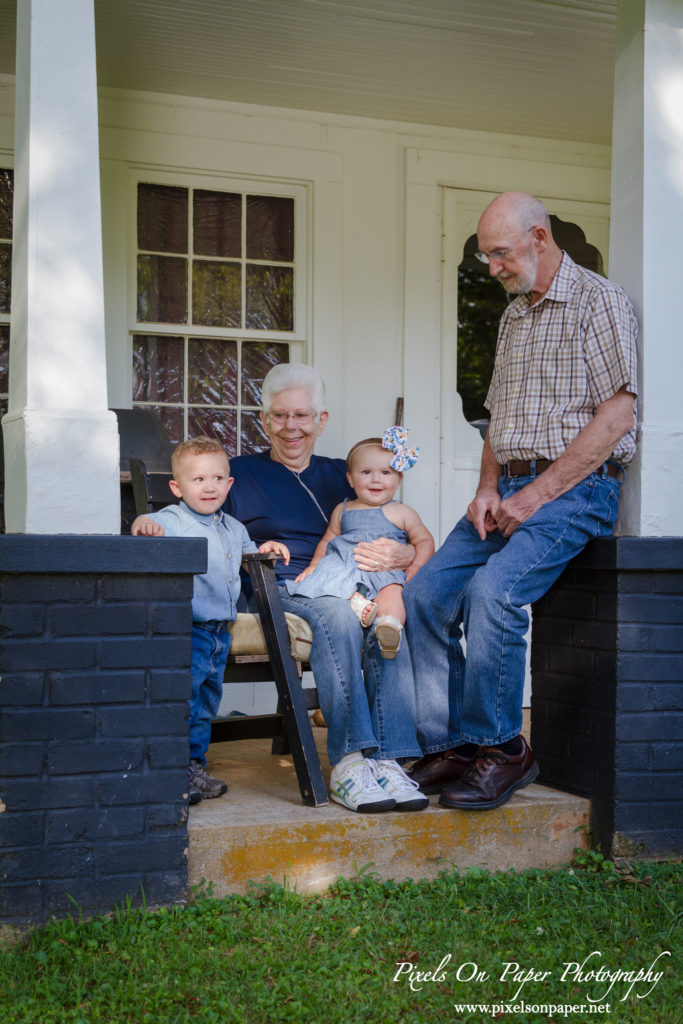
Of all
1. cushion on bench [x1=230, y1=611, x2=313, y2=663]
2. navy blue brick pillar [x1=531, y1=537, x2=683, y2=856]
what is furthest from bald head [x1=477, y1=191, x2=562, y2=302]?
cushion on bench [x1=230, y1=611, x2=313, y2=663]

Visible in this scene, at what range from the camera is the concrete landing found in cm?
269

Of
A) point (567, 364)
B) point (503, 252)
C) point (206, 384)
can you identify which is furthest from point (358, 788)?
point (206, 384)

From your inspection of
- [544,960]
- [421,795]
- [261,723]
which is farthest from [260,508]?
[544,960]

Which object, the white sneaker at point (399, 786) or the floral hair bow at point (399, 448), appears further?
the floral hair bow at point (399, 448)

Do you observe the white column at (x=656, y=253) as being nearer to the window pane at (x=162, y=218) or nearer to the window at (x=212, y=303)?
the window at (x=212, y=303)

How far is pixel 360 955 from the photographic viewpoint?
2346 mm

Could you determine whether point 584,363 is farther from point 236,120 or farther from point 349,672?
point 236,120

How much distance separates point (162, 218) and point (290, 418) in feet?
5.89

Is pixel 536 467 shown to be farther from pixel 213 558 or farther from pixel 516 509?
pixel 213 558

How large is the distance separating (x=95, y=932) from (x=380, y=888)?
0.75 meters

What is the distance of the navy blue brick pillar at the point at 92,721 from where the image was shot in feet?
8.03

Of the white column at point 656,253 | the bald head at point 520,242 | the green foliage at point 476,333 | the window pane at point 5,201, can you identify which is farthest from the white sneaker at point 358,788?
the window pane at point 5,201

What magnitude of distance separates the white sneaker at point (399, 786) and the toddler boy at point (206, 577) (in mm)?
474

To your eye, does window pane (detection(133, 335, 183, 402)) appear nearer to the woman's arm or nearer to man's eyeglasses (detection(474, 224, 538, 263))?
the woman's arm
